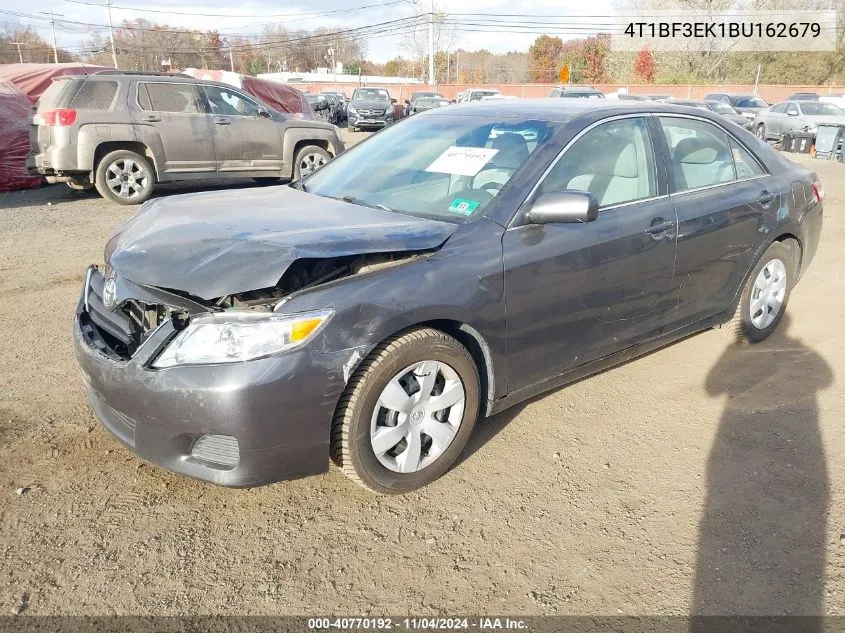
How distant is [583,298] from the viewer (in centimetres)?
319

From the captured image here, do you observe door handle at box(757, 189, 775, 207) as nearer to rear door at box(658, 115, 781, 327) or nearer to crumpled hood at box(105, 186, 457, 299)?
rear door at box(658, 115, 781, 327)

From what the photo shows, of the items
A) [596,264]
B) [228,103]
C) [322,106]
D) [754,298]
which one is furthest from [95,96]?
[322,106]

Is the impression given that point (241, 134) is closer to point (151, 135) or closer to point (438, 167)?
point (151, 135)

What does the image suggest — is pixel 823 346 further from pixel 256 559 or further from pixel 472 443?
pixel 256 559

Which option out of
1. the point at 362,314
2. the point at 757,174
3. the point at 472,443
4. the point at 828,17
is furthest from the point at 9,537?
the point at 828,17

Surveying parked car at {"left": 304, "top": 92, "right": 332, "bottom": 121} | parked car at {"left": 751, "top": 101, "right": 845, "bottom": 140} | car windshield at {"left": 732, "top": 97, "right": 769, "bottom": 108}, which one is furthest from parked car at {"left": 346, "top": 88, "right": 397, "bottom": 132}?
car windshield at {"left": 732, "top": 97, "right": 769, "bottom": 108}

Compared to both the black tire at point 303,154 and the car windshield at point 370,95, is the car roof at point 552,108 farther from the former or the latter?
the car windshield at point 370,95

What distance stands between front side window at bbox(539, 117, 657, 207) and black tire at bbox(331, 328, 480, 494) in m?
0.94

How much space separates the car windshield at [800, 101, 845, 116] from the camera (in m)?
19.6

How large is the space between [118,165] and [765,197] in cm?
849

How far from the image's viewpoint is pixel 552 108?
3.57 meters

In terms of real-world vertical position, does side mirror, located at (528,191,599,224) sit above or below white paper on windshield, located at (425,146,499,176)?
below

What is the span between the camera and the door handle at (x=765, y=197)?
410 centimetres

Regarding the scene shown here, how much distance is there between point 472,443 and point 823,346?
9.44 feet
